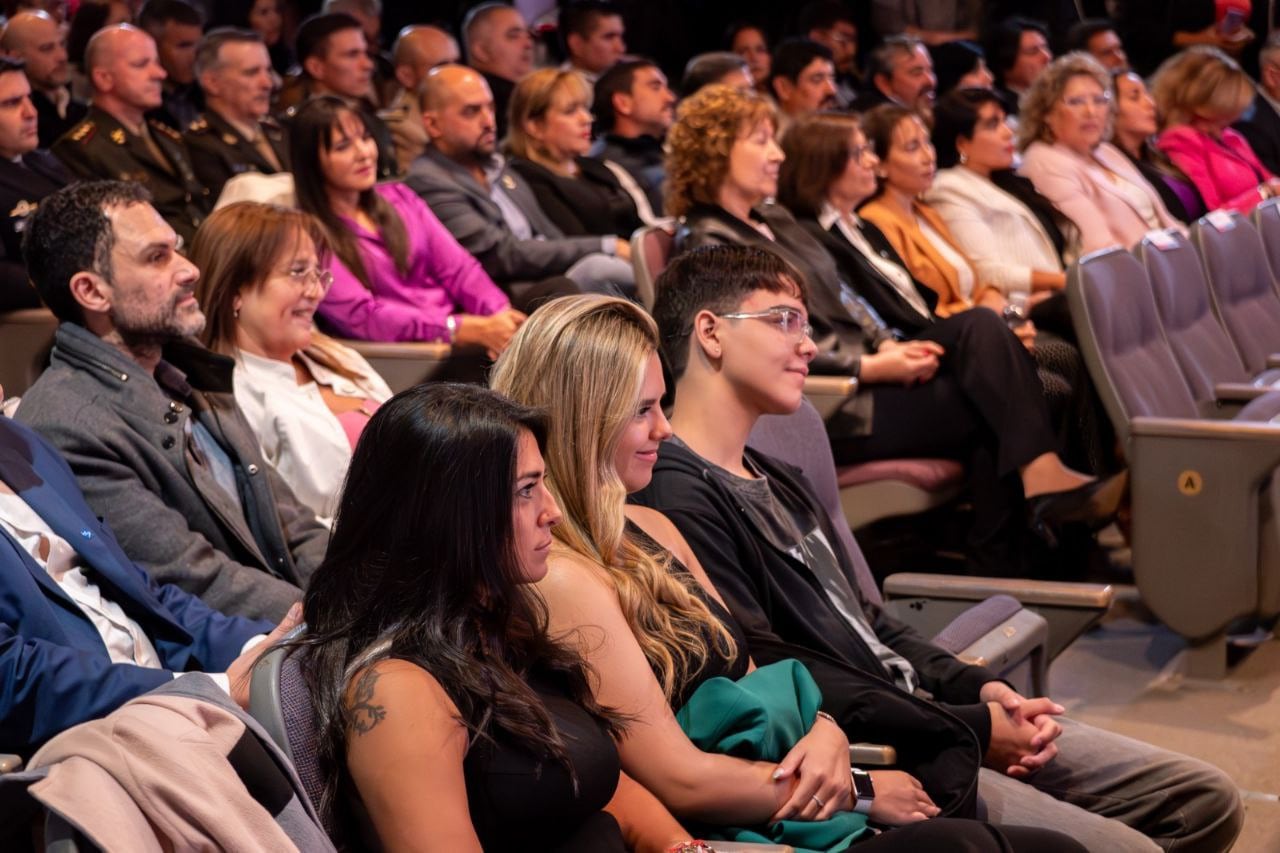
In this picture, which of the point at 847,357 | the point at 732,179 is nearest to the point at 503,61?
the point at 732,179

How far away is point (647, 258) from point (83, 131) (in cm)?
181

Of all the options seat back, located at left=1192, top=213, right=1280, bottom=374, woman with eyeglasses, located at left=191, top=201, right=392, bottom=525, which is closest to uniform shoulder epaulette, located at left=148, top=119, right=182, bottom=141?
woman with eyeglasses, located at left=191, top=201, right=392, bottom=525

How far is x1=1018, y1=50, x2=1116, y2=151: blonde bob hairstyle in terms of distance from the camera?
17.6ft

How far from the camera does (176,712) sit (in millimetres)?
1335

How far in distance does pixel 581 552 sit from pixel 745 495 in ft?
1.47

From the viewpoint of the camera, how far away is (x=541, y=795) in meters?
1.54

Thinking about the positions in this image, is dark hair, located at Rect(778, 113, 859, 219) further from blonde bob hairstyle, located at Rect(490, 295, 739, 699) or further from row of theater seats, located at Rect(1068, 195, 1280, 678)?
Answer: blonde bob hairstyle, located at Rect(490, 295, 739, 699)

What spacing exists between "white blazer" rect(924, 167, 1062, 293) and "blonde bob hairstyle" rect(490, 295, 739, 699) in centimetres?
307

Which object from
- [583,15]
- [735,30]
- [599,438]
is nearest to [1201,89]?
[735,30]

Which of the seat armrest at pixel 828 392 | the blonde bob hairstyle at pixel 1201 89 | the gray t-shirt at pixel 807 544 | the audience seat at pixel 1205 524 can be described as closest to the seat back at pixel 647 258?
the seat armrest at pixel 828 392

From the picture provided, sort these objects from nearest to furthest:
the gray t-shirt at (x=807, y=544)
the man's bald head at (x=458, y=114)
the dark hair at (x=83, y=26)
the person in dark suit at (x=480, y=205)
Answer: the gray t-shirt at (x=807, y=544)
the person in dark suit at (x=480, y=205)
the man's bald head at (x=458, y=114)
the dark hair at (x=83, y=26)

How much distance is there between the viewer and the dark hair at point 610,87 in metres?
5.64

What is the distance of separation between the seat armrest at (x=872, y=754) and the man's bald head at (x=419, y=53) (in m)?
4.48

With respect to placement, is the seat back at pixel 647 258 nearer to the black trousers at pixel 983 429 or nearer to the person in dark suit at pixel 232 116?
the black trousers at pixel 983 429
